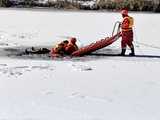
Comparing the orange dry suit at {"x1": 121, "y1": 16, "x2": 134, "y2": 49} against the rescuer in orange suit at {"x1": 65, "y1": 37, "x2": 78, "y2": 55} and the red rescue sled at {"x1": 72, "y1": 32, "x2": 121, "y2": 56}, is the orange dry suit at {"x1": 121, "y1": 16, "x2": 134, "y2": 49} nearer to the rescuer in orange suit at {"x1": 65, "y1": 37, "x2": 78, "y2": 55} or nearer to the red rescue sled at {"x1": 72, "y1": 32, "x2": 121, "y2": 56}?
the red rescue sled at {"x1": 72, "y1": 32, "x2": 121, "y2": 56}

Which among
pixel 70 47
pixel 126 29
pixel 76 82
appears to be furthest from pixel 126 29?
pixel 76 82

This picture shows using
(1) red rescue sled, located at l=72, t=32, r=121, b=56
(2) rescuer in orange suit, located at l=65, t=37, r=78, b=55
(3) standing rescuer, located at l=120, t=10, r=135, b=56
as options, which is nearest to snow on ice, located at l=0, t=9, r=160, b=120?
(1) red rescue sled, located at l=72, t=32, r=121, b=56

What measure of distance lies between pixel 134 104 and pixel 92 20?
11414mm

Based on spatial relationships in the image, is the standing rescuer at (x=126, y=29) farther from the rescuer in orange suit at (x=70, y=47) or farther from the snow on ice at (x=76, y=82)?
the rescuer in orange suit at (x=70, y=47)

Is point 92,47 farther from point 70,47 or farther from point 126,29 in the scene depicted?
point 126,29

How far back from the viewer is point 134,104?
8.19 metres

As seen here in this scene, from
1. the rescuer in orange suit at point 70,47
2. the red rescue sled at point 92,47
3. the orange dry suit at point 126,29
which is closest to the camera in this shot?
the rescuer in orange suit at point 70,47

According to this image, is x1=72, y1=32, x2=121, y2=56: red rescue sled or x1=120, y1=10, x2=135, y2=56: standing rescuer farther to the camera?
x1=120, y1=10, x2=135, y2=56: standing rescuer

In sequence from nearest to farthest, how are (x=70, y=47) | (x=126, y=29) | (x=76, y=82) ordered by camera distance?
(x=76, y=82)
(x=70, y=47)
(x=126, y=29)

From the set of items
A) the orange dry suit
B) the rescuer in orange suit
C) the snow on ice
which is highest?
the orange dry suit

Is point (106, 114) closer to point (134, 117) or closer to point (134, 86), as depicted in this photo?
point (134, 117)

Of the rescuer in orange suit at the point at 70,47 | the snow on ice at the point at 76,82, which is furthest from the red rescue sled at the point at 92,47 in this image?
the snow on ice at the point at 76,82

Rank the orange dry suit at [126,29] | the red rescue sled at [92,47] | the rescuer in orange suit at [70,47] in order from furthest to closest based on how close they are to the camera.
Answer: the orange dry suit at [126,29] → the red rescue sled at [92,47] → the rescuer in orange suit at [70,47]

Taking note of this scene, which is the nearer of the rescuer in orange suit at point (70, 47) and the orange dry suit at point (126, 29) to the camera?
the rescuer in orange suit at point (70, 47)
